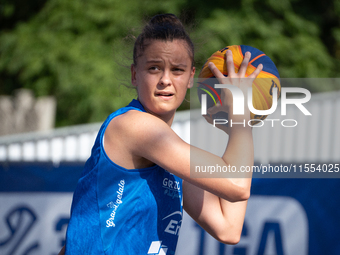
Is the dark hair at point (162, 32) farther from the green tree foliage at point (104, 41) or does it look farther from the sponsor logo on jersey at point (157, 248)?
the green tree foliage at point (104, 41)

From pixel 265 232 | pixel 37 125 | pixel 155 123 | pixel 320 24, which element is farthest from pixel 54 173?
pixel 320 24

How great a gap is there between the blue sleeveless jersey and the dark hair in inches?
12.2

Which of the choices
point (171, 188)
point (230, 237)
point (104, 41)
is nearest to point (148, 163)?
point (171, 188)

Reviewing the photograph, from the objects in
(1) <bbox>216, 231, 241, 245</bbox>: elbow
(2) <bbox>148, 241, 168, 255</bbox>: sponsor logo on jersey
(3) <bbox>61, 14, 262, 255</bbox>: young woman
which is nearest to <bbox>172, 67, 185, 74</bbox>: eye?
(3) <bbox>61, 14, 262, 255</bbox>: young woman

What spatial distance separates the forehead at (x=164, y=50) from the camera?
1528mm

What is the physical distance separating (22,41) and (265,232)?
930 cm

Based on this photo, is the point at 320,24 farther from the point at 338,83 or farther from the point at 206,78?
the point at 206,78

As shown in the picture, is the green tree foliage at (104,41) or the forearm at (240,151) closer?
the forearm at (240,151)

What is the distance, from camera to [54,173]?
3.56 meters

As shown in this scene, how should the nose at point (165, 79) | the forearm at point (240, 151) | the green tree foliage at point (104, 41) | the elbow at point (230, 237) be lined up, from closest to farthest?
the forearm at point (240, 151) < the nose at point (165, 79) < the elbow at point (230, 237) < the green tree foliage at point (104, 41)

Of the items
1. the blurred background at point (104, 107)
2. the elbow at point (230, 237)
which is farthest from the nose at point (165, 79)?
the blurred background at point (104, 107)

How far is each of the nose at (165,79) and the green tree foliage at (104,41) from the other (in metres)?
7.92

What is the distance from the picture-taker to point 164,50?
153cm

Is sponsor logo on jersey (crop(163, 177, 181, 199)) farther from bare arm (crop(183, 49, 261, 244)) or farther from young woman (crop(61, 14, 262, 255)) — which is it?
bare arm (crop(183, 49, 261, 244))
